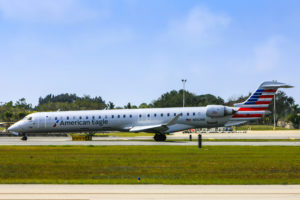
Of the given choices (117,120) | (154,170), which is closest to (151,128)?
(117,120)

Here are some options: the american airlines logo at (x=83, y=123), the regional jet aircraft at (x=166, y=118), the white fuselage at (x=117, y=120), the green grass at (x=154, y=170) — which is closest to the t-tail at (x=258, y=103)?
the regional jet aircraft at (x=166, y=118)

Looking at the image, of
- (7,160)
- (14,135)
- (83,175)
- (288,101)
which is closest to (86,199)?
(83,175)

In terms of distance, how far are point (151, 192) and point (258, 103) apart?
33.0 metres

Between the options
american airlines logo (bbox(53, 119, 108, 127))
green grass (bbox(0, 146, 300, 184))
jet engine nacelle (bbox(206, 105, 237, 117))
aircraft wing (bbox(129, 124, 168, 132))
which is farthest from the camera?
american airlines logo (bbox(53, 119, 108, 127))

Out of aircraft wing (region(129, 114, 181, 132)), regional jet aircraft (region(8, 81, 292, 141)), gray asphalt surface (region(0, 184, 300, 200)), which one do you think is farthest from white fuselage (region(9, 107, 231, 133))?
gray asphalt surface (region(0, 184, 300, 200))

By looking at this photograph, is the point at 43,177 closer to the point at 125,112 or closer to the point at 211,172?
the point at 211,172

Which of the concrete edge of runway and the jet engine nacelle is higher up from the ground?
the jet engine nacelle

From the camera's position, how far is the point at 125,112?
146ft

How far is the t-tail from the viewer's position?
4297 centimetres

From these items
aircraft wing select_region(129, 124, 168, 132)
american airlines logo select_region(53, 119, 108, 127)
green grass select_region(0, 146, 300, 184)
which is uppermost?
american airlines logo select_region(53, 119, 108, 127)

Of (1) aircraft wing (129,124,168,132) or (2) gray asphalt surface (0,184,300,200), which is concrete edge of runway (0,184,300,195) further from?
(1) aircraft wing (129,124,168,132)

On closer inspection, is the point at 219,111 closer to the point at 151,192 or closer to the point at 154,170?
the point at 154,170

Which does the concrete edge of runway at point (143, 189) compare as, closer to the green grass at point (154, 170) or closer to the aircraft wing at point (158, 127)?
the green grass at point (154, 170)

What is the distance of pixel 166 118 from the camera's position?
43500 mm
